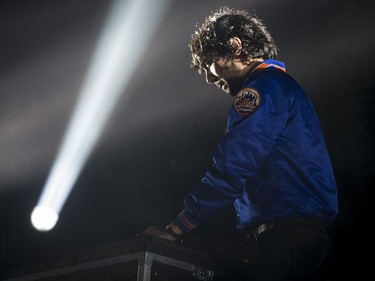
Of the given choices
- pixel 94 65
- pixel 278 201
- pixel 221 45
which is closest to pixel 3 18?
pixel 94 65

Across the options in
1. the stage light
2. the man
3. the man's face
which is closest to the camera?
the man

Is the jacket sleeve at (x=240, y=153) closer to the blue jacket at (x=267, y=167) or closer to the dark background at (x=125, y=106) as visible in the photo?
the blue jacket at (x=267, y=167)

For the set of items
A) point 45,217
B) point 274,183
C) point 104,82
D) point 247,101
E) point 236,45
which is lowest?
point 274,183

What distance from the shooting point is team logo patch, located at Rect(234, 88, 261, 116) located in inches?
67.6

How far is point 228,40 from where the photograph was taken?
2.23 m

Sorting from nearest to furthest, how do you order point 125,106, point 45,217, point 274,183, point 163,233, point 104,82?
point 274,183, point 163,233, point 45,217, point 104,82, point 125,106

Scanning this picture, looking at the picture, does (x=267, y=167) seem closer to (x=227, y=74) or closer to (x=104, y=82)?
(x=227, y=74)

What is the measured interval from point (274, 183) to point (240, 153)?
162mm

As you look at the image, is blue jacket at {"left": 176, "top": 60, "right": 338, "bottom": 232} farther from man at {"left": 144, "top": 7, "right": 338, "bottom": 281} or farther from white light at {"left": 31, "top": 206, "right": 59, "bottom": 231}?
white light at {"left": 31, "top": 206, "right": 59, "bottom": 231}

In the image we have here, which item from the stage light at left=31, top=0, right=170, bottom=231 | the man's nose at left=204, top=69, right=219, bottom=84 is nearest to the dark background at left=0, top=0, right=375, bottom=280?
the stage light at left=31, top=0, right=170, bottom=231

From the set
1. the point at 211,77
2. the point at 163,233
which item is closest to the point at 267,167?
the point at 163,233

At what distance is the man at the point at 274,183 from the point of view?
5.18 ft

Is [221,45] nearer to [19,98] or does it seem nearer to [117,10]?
[117,10]

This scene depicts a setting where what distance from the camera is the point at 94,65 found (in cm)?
510
